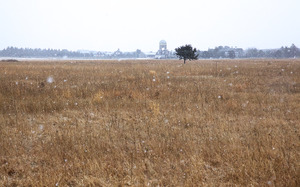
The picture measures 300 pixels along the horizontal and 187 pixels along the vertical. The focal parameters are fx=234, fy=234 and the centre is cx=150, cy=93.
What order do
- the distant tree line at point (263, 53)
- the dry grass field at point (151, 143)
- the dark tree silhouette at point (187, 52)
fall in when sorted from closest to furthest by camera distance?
1. the dry grass field at point (151, 143)
2. the dark tree silhouette at point (187, 52)
3. the distant tree line at point (263, 53)

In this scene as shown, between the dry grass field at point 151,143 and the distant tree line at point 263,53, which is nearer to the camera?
→ the dry grass field at point 151,143

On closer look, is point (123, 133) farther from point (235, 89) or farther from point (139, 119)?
point (235, 89)

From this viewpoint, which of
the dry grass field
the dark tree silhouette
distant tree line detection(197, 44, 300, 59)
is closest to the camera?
the dry grass field

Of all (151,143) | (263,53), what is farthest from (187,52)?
(263,53)

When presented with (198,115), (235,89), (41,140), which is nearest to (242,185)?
(198,115)

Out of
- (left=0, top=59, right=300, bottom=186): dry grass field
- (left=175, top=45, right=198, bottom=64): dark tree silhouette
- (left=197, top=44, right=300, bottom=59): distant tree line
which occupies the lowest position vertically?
(left=0, top=59, right=300, bottom=186): dry grass field

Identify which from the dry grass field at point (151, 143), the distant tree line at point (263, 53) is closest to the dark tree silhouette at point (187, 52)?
the dry grass field at point (151, 143)

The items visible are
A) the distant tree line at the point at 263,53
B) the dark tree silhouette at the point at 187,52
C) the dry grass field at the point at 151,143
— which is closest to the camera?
the dry grass field at the point at 151,143

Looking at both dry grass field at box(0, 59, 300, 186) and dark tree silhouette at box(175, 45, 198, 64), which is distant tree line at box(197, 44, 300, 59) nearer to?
dark tree silhouette at box(175, 45, 198, 64)

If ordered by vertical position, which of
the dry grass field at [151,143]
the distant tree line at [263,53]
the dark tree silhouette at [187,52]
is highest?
the distant tree line at [263,53]

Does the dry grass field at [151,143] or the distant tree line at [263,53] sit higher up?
the distant tree line at [263,53]

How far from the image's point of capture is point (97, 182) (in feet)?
11.3

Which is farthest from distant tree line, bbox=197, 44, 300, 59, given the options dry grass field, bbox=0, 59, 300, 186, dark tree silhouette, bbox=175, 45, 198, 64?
dry grass field, bbox=0, 59, 300, 186

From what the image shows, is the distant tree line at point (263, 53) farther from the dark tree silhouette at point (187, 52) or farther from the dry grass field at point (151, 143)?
the dry grass field at point (151, 143)
